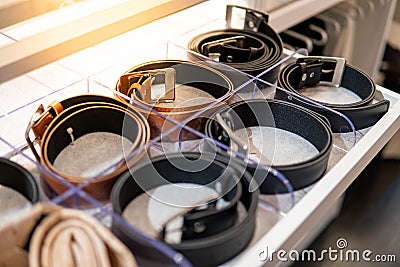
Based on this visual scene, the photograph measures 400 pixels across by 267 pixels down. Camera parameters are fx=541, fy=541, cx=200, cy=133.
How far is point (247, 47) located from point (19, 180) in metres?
0.51

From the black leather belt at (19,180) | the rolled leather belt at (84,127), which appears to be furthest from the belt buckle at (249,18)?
the black leather belt at (19,180)

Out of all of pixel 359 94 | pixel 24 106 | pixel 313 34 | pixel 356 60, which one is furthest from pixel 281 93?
pixel 356 60

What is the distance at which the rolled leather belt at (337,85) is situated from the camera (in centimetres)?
85

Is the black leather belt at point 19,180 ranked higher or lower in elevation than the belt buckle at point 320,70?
lower

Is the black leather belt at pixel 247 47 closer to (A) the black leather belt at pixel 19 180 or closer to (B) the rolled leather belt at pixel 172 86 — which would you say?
(B) the rolled leather belt at pixel 172 86

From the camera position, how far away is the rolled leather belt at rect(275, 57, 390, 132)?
0.85 meters

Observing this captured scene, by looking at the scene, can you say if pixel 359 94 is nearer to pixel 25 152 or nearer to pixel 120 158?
pixel 120 158

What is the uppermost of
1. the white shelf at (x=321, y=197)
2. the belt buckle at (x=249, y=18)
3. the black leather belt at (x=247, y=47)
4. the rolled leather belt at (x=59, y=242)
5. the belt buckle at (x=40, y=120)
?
the belt buckle at (x=249, y=18)

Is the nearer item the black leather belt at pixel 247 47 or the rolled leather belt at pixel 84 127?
the rolled leather belt at pixel 84 127

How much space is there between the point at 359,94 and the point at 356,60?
33.8 inches

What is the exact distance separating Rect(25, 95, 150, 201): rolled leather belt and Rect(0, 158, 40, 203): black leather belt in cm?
2

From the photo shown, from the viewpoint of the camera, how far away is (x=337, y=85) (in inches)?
38.7

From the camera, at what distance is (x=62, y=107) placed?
0.79m

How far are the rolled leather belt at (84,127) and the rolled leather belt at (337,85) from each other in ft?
0.86
